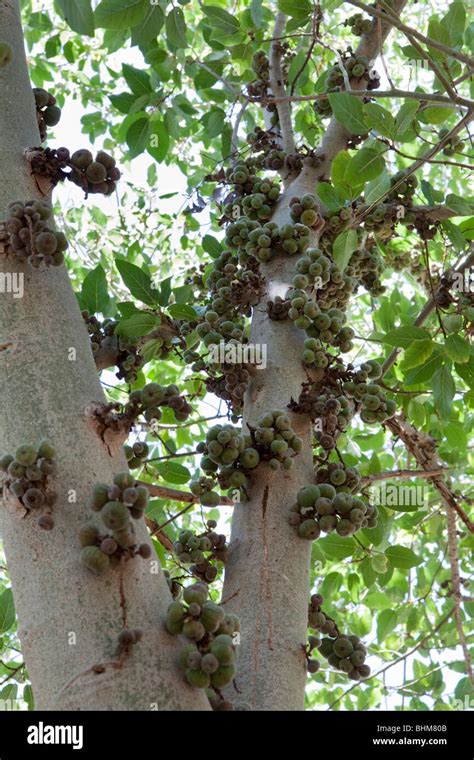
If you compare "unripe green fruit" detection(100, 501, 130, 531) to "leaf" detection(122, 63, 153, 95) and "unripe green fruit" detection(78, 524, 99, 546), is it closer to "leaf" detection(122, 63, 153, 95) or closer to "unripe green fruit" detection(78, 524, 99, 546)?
"unripe green fruit" detection(78, 524, 99, 546)

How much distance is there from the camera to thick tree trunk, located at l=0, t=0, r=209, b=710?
5.04 feet

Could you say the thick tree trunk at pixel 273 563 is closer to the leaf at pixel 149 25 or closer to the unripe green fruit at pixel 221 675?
the unripe green fruit at pixel 221 675

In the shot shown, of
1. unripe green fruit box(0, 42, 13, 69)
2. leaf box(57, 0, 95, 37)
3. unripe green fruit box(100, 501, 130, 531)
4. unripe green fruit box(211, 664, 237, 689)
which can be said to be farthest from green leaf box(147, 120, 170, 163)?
unripe green fruit box(211, 664, 237, 689)

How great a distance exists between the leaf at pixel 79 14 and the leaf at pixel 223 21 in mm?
1326

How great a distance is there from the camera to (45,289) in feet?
6.78

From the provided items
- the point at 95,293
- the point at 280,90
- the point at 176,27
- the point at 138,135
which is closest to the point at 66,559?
the point at 95,293

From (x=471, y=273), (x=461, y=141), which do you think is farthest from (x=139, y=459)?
(x=461, y=141)

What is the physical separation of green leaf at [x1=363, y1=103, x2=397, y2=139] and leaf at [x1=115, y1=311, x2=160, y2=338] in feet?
3.43

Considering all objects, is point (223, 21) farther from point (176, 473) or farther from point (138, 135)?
point (176, 473)

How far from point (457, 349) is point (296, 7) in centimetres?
170

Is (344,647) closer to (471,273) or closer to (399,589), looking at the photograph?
(471,273)

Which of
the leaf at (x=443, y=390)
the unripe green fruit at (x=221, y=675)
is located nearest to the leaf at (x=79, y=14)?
the leaf at (x=443, y=390)

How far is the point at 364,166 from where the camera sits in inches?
103

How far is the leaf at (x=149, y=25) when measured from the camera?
3.00 meters
